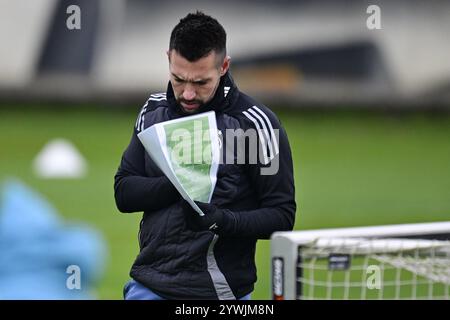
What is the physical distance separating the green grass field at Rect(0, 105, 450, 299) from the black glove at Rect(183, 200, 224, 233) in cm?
304

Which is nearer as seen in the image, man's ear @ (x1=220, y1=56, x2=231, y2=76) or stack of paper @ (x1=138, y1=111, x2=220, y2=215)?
stack of paper @ (x1=138, y1=111, x2=220, y2=215)

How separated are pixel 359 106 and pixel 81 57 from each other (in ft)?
11.0

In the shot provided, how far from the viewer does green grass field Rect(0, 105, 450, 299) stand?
770cm

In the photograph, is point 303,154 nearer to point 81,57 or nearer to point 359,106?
point 359,106

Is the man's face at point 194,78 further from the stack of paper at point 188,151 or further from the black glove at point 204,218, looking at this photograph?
the black glove at point 204,218

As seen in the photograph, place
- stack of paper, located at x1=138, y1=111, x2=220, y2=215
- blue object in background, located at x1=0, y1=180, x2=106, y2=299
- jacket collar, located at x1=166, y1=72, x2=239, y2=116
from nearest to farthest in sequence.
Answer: stack of paper, located at x1=138, y1=111, x2=220, y2=215 < jacket collar, located at x1=166, y1=72, x2=239, y2=116 < blue object in background, located at x1=0, y1=180, x2=106, y2=299

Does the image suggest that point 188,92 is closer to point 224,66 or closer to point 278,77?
point 224,66

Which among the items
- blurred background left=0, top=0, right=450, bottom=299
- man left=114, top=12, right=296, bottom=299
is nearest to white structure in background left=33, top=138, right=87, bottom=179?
blurred background left=0, top=0, right=450, bottom=299

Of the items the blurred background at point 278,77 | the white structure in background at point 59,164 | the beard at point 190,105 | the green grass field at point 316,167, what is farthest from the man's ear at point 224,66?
the blurred background at point 278,77

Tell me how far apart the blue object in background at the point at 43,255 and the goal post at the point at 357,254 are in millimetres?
1961

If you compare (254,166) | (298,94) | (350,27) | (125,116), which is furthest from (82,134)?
(254,166)

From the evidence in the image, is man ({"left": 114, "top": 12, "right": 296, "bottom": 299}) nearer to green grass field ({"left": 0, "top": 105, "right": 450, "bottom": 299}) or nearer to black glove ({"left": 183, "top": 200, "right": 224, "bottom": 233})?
black glove ({"left": 183, "top": 200, "right": 224, "bottom": 233})

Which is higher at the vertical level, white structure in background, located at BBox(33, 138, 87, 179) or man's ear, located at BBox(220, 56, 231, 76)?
man's ear, located at BBox(220, 56, 231, 76)

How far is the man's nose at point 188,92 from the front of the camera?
262cm
